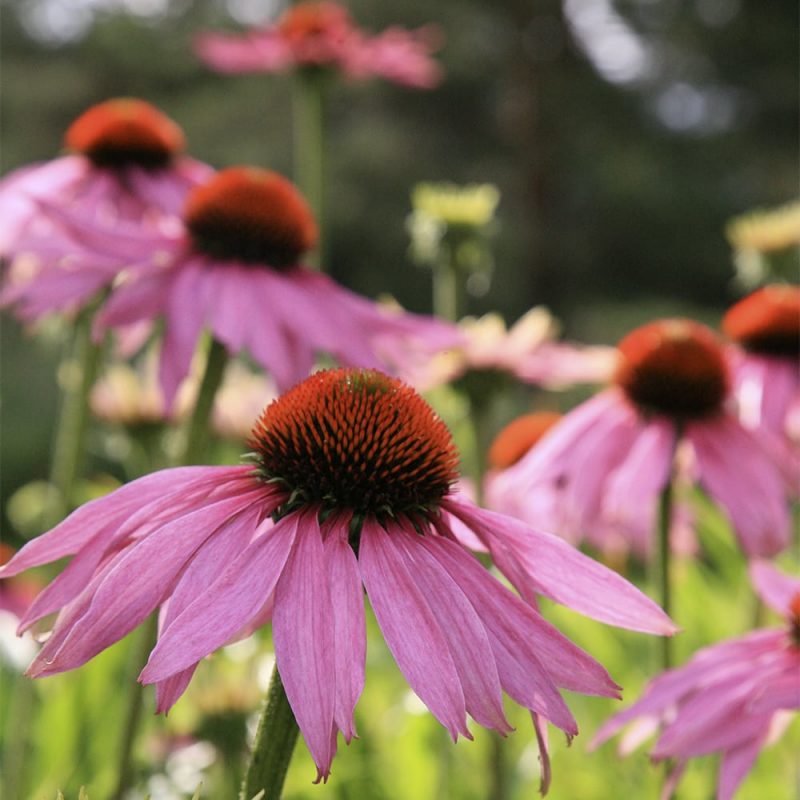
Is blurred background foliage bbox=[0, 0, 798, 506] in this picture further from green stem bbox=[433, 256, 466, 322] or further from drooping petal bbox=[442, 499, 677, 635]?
drooping petal bbox=[442, 499, 677, 635]

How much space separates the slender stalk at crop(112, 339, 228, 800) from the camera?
903 mm

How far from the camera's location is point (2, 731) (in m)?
1.62

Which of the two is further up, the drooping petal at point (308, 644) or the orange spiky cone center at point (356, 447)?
the orange spiky cone center at point (356, 447)

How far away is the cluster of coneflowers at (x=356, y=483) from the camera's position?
60cm

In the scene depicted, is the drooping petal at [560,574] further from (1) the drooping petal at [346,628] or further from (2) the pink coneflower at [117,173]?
(2) the pink coneflower at [117,173]

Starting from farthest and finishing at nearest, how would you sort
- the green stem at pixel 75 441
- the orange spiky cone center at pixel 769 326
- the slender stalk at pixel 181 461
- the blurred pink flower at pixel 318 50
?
1. the blurred pink flower at pixel 318 50
2. the orange spiky cone center at pixel 769 326
3. the green stem at pixel 75 441
4. the slender stalk at pixel 181 461

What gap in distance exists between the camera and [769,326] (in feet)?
4.59

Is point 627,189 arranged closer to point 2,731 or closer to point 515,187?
point 515,187

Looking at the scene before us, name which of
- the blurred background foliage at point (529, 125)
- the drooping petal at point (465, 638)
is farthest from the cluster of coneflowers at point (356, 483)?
the blurred background foliage at point (529, 125)

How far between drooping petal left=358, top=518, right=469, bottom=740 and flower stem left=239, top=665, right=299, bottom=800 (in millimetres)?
78

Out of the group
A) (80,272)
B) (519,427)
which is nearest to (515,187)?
(519,427)

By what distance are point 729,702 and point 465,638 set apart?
0.29 meters

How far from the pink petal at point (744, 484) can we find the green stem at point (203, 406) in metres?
0.46

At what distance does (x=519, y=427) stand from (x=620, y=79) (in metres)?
8.46
